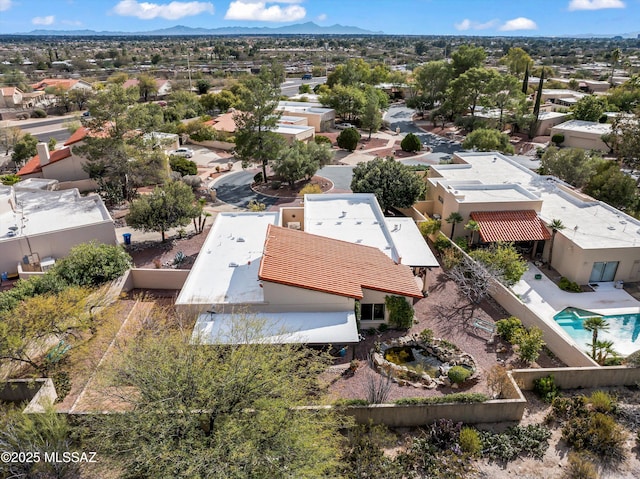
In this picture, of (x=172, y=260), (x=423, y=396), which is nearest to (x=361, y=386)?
(x=423, y=396)

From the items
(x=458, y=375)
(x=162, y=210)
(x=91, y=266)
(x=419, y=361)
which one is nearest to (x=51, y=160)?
(x=162, y=210)

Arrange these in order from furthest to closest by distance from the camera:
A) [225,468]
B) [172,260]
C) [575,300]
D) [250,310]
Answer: [172,260] < [575,300] < [250,310] < [225,468]

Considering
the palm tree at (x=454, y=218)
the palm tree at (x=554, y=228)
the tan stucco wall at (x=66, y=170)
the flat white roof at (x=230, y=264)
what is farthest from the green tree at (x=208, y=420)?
the tan stucco wall at (x=66, y=170)

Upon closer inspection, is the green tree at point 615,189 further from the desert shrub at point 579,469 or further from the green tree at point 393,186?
the desert shrub at point 579,469

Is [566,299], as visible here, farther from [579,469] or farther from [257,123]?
[257,123]

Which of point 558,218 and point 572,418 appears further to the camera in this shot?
point 558,218

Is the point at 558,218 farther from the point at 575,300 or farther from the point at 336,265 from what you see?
the point at 336,265

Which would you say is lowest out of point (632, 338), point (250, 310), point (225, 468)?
point (632, 338)
